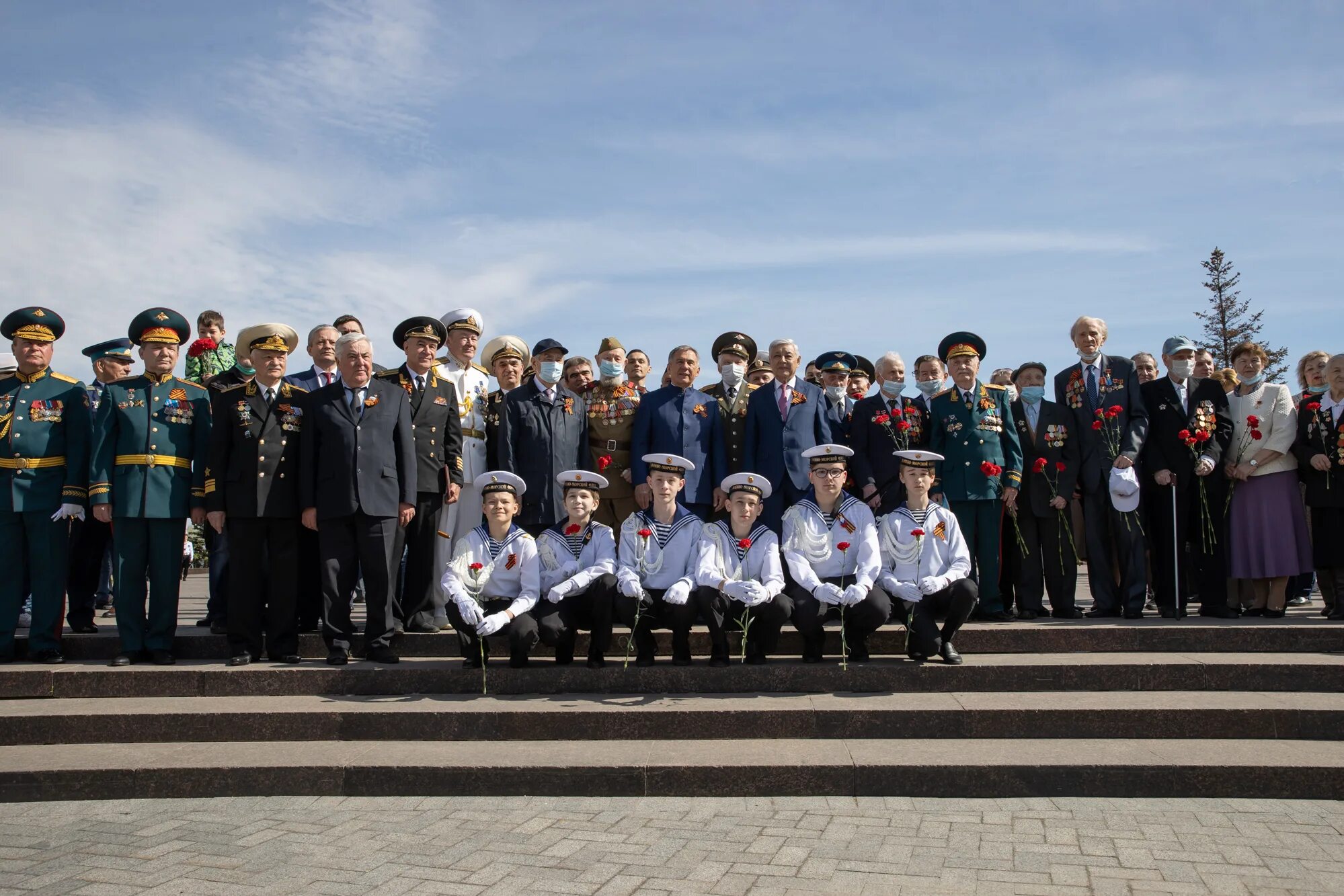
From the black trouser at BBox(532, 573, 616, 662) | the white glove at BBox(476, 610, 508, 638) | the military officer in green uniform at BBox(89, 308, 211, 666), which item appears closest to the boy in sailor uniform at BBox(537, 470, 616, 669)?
the black trouser at BBox(532, 573, 616, 662)

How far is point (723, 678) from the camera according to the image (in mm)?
5977

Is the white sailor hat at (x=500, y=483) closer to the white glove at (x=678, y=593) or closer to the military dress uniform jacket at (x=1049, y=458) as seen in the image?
the white glove at (x=678, y=593)

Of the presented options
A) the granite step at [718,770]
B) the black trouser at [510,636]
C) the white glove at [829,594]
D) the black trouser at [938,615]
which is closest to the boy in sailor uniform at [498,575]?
A: the black trouser at [510,636]

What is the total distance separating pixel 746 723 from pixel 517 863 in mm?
1857

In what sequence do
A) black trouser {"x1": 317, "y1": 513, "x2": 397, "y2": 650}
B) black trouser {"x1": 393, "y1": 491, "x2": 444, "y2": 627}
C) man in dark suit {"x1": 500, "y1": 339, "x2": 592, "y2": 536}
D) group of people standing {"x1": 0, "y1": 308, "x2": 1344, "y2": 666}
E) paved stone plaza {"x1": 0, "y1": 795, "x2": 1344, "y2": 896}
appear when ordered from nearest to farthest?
paved stone plaza {"x1": 0, "y1": 795, "x2": 1344, "y2": 896} < group of people standing {"x1": 0, "y1": 308, "x2": 1344, "y2": 666} < black trouser {"x1": 317, "y1": 513, "x2": 397, "y2": 650} < black trouser {"x1": 393, "y1": 491, "x2": 444, "y2": 627} < man in dark suit {"x1": 500, "y1": 339, "x2": 592, "y2": 536}

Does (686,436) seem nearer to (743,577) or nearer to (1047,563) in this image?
(743,577)

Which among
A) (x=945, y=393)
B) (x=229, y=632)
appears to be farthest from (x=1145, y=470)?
(x=229, y=632)

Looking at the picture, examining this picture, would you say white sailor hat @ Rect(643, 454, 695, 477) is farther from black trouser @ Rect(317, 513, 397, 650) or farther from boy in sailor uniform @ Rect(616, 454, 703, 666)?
black trouser @ Rect(317, 513, 397, 650)

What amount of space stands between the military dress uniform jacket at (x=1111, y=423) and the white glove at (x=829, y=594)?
9.62 feet

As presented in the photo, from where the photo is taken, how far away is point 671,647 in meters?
6.54

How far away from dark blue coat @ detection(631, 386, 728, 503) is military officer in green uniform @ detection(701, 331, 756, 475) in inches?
3.8

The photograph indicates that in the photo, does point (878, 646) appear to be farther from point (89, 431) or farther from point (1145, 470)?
point (89, 431)

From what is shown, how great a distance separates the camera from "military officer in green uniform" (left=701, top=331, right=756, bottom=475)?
7.79m

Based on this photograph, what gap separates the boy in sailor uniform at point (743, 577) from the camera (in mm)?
6160
